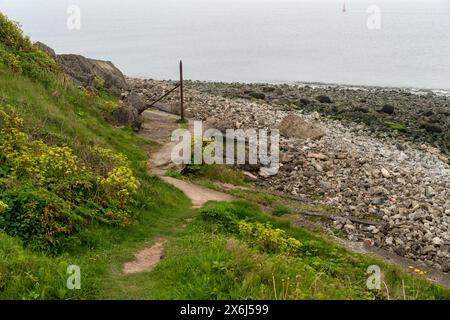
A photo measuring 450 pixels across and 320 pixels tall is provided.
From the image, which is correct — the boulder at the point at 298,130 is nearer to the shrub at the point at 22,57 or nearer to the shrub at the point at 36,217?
the shrub at the point at 22,57

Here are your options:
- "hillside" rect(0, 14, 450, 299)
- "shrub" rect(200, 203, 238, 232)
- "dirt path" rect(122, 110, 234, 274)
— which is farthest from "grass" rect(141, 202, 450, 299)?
"shrub" rect(200, 203, 238, 232)

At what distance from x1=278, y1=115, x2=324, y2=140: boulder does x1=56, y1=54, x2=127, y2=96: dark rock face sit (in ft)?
35.4

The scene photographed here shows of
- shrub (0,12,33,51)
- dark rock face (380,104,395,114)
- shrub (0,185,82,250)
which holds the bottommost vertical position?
shrub (0,185,82,250)

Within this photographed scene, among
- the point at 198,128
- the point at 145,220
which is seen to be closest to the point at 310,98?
the point at 198,128

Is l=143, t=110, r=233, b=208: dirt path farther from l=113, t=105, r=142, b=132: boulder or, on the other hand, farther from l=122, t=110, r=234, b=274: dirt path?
l=113, t=105, r=142, b=132: boulder

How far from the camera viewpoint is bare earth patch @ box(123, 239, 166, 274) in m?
10.1

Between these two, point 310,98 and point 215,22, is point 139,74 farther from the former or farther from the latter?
point 215,22

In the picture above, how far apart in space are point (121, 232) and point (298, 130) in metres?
17.3

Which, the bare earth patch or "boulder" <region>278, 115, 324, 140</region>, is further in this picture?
"boulder" <region>278, 115, 324, 140</region>

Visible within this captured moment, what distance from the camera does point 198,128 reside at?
26.5 metres

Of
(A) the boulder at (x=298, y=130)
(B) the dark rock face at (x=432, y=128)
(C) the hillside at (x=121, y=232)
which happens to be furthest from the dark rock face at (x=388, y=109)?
(C) the hillside at (x=121, y=232)

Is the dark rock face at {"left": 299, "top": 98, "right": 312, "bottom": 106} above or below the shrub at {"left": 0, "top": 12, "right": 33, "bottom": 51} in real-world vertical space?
below

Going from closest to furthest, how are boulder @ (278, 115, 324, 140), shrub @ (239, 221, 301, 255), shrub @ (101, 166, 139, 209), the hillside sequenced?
the hillside, shrub @ (239, 221, 301, 255), shrub @ (101, 166, 139, 209), boulder @ (278, 115, 324, 140)

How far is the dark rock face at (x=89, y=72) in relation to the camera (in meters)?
29.0
